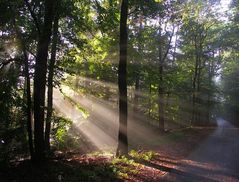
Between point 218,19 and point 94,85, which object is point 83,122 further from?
point 218,19

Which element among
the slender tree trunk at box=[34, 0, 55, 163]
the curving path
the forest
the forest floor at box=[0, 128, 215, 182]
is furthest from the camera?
the slender tree trunk at box=[34, 0, 55, 163]

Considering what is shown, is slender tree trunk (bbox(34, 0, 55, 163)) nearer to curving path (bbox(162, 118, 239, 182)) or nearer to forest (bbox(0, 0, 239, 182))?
forest (bbox(0, 0, 239, 182))

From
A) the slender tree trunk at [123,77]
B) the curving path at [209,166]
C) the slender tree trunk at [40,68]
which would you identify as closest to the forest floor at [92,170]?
the curving path at [209,166]

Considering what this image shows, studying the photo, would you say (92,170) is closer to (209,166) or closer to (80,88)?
(209,166)

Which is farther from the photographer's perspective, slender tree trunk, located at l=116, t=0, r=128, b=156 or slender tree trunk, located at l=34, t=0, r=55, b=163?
slender tree trunk, located at l=116, t=0, r=128, b=156

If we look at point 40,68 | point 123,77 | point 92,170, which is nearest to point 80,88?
point 123,77

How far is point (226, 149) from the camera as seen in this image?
16688 mm

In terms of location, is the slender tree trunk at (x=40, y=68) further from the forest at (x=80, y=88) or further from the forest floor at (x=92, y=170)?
the forest floor at (x=92, y=170)

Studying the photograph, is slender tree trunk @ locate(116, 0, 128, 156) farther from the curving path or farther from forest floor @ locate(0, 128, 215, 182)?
the curving path

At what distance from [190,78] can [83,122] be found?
54.1ft

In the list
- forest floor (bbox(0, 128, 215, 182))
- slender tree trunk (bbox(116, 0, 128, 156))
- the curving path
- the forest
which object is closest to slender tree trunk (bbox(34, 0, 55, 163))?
the forest

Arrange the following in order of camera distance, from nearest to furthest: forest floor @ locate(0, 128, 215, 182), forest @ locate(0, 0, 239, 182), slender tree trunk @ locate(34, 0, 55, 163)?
forest floor @ locate(0, 128, 215, 182) → forest @ locate(0, 0, 239, 182) → slender tree trunk @ locate(34, 0, 55, 163)

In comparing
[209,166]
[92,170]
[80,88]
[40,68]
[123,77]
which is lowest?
[209,166]

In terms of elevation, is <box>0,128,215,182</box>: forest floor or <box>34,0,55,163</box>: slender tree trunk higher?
<box>34,0,55,163</box>: slender tree trunk
